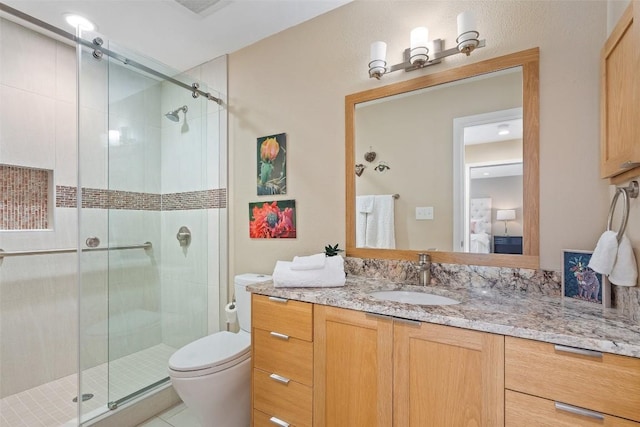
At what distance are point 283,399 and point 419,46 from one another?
72.8 inches

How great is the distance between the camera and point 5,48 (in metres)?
2.00

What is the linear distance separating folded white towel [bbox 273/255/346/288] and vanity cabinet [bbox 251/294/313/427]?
10 cm

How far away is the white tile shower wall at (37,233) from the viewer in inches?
78.1

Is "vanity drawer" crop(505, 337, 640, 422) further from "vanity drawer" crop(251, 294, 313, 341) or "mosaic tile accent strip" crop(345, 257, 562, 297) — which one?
"vanity drawer" crop(251, 294, 313, 341)

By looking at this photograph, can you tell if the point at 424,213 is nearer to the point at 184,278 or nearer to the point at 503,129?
the point at 503,129

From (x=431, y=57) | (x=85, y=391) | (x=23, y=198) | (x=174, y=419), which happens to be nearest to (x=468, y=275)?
(x=431, y=57)

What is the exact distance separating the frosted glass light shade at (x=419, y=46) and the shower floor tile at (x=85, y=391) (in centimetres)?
252

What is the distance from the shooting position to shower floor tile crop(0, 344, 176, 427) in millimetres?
1760

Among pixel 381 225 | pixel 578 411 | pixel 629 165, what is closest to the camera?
pixel 578 411

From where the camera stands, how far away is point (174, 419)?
1.88 meters

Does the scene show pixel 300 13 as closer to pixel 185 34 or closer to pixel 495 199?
pixel 185 34

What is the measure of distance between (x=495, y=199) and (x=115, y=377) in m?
2.43

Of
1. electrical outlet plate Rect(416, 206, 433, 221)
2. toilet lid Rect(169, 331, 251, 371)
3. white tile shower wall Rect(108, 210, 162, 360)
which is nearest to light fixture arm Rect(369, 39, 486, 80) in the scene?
electrical outlet plate Rect(416, 206, 433, 221)

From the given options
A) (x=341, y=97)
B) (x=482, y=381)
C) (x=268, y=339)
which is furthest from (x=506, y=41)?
(x=268, y=339)
